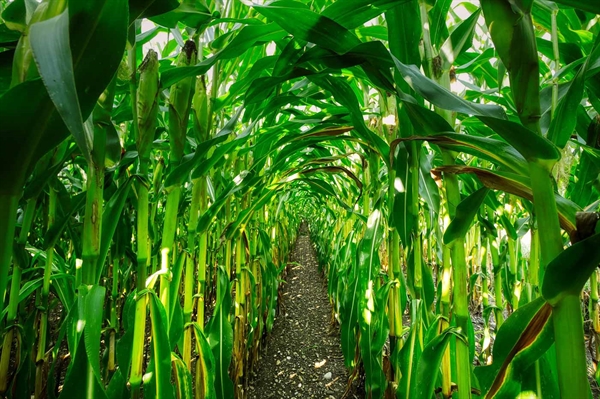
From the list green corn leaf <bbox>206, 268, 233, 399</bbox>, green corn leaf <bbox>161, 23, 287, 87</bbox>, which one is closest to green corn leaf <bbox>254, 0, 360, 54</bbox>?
green corn leaf <bbox>161, 23, 287, 87</bbox>

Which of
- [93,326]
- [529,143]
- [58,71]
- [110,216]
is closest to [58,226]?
[110,216]

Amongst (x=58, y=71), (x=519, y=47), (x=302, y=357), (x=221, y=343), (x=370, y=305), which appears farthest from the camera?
(x=302, y=357)

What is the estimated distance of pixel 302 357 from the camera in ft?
6.35

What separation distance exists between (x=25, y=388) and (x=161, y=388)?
0.57 metres

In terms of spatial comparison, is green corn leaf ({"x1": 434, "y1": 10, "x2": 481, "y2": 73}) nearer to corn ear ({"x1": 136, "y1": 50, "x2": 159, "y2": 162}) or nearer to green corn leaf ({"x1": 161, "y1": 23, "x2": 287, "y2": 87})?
green corn leaf ({"x1": 161, "y1": 23, "x2": 287, "y2": 87})

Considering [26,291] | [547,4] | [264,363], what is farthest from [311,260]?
[547,4]

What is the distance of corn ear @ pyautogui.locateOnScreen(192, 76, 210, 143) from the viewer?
0.69 m

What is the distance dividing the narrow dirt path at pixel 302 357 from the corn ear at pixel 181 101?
1.40 meters

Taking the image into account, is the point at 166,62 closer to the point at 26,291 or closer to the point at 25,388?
the point at 26,291

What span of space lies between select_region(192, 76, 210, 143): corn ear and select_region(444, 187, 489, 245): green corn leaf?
1.75ft

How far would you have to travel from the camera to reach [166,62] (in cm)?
86

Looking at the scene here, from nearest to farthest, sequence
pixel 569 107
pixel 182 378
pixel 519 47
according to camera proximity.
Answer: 1. pixel 519 47
2. pixel 569 107
3. pixel 182 378

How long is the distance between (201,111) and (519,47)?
0.58m

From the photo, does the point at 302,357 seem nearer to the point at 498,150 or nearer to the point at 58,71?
the point at 498,150
